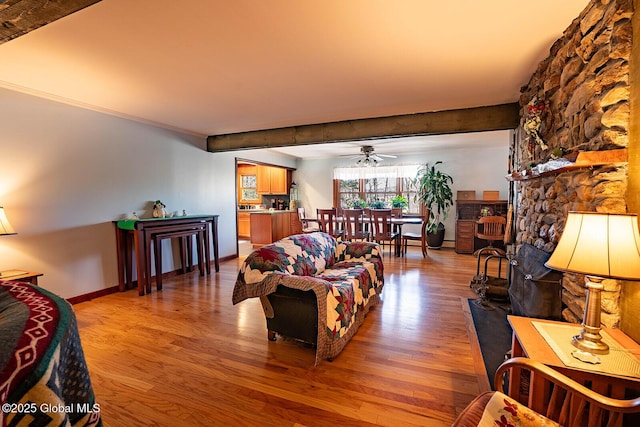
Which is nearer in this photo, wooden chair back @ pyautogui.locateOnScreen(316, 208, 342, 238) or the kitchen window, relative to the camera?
wooden chair back @ pyautogui.locateOnScreen(316, 208, 342, 238)

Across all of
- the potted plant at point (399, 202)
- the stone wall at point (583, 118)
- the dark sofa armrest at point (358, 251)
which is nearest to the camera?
the stone wall at point (583, 118)

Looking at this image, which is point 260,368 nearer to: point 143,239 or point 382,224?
point 143,239

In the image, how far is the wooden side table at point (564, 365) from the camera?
1089mm

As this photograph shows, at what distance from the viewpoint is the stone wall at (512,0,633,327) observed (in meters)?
1.44

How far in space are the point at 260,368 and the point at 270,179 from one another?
6.37 metres

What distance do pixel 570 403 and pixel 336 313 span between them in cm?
141

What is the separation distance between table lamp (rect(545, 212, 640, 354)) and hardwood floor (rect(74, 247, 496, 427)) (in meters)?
0.91

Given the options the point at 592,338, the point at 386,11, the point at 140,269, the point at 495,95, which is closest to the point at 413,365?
the point at 592,338

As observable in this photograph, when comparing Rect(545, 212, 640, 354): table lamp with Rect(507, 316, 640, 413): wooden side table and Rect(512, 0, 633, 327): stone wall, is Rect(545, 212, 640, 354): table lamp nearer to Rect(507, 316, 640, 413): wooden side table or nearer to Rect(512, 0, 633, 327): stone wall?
Rect(507, 316, 640, 413): wooden side table

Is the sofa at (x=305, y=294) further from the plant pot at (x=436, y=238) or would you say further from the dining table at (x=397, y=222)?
the plant pot at (x=436, y=238)

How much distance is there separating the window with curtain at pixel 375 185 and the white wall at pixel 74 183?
4180 millimetres

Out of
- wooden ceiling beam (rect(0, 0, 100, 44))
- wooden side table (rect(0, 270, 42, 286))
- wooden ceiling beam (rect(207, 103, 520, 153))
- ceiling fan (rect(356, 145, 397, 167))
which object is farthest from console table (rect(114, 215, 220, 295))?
ceiling fan (rect(356, 145, 397, 167))

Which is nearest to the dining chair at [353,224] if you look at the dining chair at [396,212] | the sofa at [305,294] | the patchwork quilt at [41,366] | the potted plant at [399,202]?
the dining chair at [396,212]

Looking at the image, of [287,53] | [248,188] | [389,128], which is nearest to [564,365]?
[287,53]
